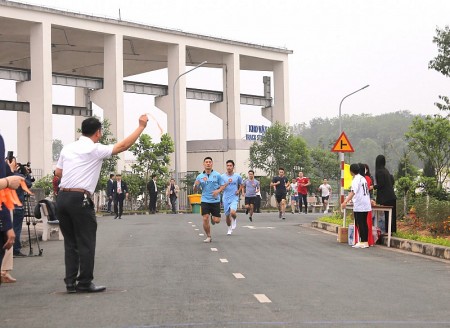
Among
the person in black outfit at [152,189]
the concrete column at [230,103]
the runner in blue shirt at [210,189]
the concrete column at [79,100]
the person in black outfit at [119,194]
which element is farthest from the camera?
the concrete column at [230,103]

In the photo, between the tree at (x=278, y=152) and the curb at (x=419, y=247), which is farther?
the tree at (x=278, y=152)

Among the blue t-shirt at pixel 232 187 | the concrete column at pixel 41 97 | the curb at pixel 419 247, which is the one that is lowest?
the curb at pixel 419 247

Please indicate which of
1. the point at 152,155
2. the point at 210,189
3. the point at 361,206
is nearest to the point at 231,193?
the point at 210,189

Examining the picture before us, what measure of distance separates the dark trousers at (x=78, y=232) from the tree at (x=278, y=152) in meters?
50.4

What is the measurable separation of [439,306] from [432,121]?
21208 millimetres

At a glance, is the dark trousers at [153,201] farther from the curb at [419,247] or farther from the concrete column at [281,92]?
the curb at [419,247]

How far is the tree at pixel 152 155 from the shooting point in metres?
51.9

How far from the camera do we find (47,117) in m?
51.8

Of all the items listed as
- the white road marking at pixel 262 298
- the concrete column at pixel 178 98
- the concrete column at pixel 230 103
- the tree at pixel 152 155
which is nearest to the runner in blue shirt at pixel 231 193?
the white road marking at pixel 262 298

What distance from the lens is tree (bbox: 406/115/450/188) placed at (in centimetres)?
2845

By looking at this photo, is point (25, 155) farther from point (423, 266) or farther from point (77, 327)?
point (77, 327)

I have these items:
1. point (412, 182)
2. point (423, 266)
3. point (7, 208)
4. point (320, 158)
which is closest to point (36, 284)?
point (7, 208)

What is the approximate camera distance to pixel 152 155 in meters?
51.8

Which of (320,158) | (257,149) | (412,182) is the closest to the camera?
(412,182)
